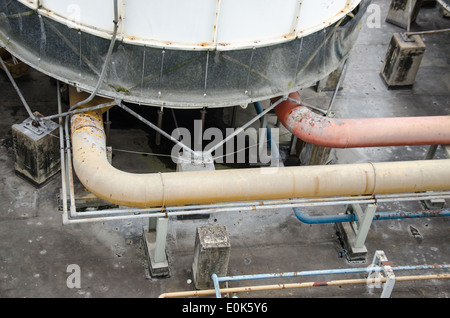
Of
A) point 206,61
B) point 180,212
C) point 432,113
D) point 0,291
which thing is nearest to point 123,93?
point 206,61

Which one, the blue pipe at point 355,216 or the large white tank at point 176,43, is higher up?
the large white tank at point 176,43

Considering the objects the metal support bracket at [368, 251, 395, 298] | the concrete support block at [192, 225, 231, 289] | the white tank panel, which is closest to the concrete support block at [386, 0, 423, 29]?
the white tank panel

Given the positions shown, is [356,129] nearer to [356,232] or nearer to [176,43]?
[356,232]

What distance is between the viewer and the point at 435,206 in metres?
15.1

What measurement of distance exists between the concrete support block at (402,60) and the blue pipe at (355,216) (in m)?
5.25

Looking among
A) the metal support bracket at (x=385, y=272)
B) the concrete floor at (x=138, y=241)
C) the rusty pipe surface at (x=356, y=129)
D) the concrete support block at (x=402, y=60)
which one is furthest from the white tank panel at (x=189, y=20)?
the concrete support block at (x=402, y=60)

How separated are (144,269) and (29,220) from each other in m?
2.56

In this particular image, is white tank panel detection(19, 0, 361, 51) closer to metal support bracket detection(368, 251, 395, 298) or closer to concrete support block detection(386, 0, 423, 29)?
metal support bracket detection(368, 251, 395, 298)

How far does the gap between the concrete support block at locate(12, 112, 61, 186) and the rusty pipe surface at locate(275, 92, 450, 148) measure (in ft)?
15.2

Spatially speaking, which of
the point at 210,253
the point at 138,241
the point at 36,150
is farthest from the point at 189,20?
the point at 138,241

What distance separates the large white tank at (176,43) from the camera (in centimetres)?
1149

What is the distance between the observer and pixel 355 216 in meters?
13.7

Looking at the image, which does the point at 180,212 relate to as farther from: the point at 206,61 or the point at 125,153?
the point at 125,153

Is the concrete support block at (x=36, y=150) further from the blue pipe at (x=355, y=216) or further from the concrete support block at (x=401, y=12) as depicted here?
the concrete support block at (x=401, y=12)
